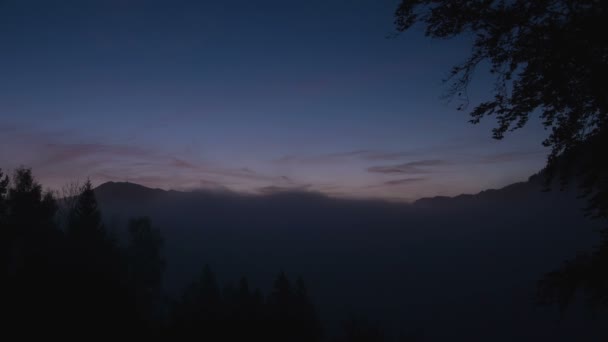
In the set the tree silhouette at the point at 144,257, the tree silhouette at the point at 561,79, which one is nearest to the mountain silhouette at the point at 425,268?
the tree silhouette at the point at 144,257

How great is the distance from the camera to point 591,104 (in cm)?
479

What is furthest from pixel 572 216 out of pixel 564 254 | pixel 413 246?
pixel 413 246

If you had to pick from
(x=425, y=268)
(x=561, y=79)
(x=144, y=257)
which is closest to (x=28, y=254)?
(x=561, y=79)

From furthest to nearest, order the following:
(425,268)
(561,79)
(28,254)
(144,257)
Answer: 1. (425,268)
2. (144,257)
3. (28,254)
4. (561,79)

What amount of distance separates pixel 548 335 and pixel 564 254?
89.5 meters

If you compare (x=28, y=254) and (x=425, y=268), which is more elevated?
(x=28, y=254)

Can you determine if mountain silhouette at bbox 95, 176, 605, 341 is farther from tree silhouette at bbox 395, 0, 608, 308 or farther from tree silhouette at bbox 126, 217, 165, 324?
tree silhouette at bbox 395, 0, 608, 308

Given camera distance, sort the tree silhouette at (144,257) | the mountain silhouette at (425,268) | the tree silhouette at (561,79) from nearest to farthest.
Answer: 1. the tree silhouette at (561,79)
2. the tree silhouette at (144,257)
3. the mountain silhouette at (425,268)

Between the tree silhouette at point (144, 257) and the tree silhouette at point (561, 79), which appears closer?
the tree silhouette at point (561, 79)

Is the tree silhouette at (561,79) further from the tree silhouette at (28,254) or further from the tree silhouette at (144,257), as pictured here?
the tree silhouette at (144,257)

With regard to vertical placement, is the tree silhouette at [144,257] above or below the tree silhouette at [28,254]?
below

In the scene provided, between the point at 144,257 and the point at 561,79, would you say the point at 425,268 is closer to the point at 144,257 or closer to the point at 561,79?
the point at 144,257

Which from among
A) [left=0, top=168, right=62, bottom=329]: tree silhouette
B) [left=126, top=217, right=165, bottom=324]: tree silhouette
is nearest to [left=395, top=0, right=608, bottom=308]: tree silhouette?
[left=0, top=168, right=62, bottom=329]: tree silhouette

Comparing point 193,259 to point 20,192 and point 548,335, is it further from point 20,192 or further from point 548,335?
point 548,335
